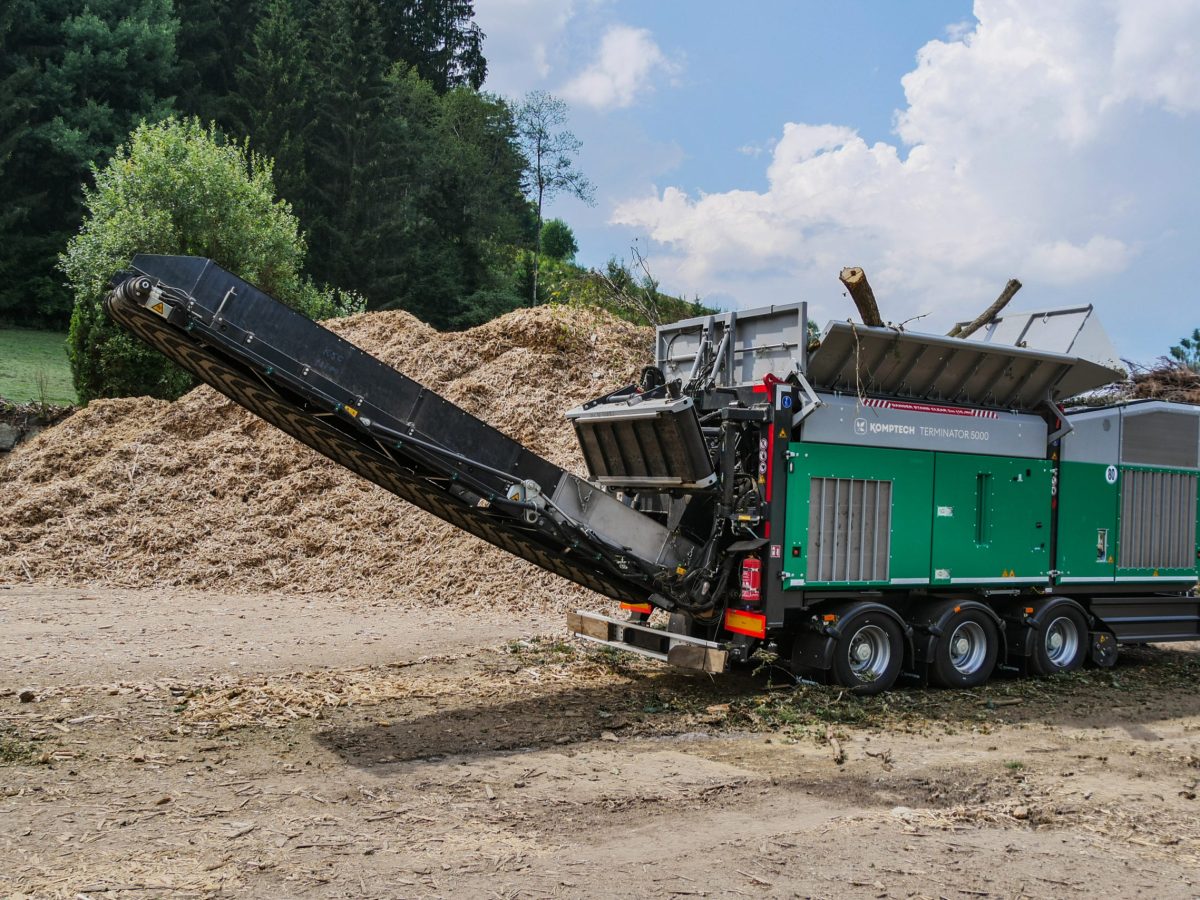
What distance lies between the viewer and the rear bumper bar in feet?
26.9

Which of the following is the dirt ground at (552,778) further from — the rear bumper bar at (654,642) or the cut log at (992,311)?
the cut log at (992,311)

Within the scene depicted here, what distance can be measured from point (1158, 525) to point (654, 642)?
234 inches

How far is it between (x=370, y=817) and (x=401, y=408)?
2945 mm

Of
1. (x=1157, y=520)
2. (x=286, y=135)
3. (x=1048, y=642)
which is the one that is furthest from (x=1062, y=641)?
(x=286, y=135)

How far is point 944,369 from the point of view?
9336mm

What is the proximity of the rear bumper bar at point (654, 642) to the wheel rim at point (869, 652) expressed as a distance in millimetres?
1261

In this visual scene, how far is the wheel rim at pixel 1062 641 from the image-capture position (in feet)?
33.4

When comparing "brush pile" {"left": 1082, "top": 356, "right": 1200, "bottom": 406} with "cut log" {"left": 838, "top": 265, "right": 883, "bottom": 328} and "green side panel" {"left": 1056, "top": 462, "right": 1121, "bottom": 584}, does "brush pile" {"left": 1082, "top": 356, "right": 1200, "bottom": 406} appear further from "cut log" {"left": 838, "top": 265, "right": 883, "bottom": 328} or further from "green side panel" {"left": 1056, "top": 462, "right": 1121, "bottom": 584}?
"cut log" {"left": 838, "top": 265, "right": 883, "bottom": 328}

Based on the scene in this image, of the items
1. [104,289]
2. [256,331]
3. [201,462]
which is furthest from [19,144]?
[256,331]

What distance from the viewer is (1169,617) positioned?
1100 centimetres

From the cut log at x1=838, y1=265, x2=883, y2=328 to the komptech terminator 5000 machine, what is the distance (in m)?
0.38

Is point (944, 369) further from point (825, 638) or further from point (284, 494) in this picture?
point (284, 494)

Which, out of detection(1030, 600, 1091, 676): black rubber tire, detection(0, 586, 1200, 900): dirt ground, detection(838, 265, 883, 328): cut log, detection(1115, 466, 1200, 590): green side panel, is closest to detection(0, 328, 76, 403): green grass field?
detection(0, 586, 1200, 900): dirt ground

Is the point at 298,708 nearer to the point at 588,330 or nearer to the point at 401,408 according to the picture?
the point at 401,408
